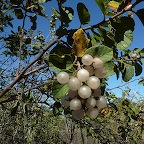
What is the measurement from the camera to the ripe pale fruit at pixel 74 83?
0.65 m

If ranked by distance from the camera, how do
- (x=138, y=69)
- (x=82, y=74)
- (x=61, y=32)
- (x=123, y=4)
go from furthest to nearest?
(x=138, y=69) < (x=61, y=32) < (x=123, y=4) < (x=82, y=74)

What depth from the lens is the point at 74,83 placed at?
646 mm

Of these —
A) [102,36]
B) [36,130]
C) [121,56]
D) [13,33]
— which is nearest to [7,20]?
[13,33]

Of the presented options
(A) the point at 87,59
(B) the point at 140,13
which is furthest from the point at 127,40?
(A) the point at 87,59

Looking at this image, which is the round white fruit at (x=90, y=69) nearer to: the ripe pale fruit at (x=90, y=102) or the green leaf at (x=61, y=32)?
the ripe pale fruit at (x=90, y=102)

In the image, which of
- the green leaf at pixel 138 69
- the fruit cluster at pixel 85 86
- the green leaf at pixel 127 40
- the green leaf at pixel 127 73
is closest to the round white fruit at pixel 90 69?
the fruit cluster at pixel 85 86

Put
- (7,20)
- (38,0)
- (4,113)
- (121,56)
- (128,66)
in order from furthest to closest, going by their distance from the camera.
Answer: (4,113)
(7,20)
(38,0)
(121,56)
(128,66)

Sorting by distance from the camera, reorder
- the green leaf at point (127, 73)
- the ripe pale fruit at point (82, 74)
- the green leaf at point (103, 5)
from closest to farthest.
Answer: the ripe pale fruit at point (82, 74)
the green leaf at point (103, 5)
the green leaf at point (127, 73)

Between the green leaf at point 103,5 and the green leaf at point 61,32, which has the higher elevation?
the green leaf at point 103,5

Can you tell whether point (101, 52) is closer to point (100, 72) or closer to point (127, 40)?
point (100, 72)

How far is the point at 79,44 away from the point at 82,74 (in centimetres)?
11

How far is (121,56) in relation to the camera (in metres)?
1.06

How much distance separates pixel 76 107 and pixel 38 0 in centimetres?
82

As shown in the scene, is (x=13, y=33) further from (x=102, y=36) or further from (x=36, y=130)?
(x=36, y=130)
